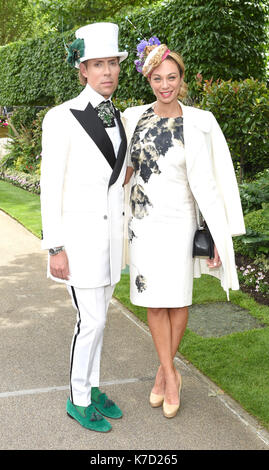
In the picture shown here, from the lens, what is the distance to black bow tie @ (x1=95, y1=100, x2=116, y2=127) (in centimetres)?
292

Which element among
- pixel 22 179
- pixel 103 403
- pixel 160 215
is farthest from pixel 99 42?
pixel 22 179

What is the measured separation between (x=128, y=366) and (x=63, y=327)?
0.96 metres

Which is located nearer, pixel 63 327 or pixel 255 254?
pixel 63 327

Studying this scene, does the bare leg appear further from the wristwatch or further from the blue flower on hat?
the blue flower on hat

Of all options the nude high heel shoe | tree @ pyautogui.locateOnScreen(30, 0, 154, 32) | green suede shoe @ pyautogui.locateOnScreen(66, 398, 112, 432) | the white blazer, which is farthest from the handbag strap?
tree @ pyautogui.locateOnScreen(30, 0, 154, 32)

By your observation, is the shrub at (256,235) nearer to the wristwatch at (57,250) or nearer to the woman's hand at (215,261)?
the woman's hand at (215,261)

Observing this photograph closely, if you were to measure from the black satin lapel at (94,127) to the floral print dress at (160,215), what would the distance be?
10.4 inches

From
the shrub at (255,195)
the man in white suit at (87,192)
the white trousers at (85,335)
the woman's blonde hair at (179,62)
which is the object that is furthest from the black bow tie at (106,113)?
the shrub at (255,195)

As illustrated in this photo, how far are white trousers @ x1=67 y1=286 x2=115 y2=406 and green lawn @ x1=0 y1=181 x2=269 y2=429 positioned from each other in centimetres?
98

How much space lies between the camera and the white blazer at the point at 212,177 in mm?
2990

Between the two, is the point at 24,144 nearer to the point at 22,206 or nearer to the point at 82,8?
the point at 22,206

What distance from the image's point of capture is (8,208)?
10445mm
